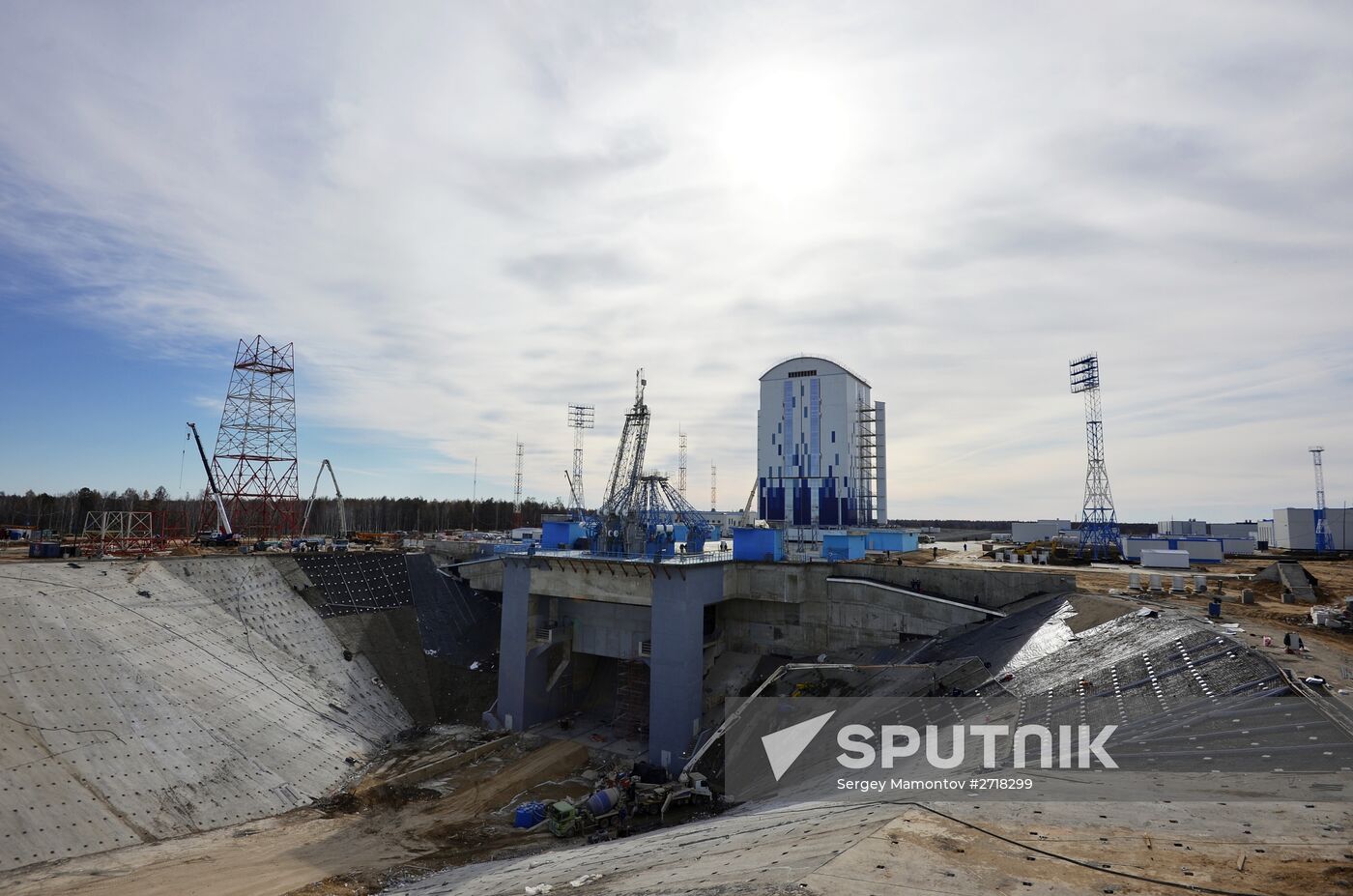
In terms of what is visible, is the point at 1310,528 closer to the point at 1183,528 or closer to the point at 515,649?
the point at 1183,528

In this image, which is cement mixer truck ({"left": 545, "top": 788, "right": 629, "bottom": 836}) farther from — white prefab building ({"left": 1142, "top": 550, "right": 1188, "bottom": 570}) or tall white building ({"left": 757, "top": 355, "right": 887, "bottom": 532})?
tall white building ({"left": 757, "top": 355, "right": 887, "bottom": 532})

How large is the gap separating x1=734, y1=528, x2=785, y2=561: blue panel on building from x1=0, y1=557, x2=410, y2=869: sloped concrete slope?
22467 millimetres

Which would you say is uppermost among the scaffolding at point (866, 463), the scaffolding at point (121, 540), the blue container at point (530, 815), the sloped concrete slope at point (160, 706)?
the scaffolding at point (866, 463)

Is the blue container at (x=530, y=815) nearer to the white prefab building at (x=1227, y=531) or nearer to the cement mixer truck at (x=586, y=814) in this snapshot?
the cement mixer truck at (x=586, y=814)

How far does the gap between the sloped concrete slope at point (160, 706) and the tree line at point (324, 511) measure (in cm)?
5983

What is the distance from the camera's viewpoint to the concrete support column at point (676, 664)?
35031 mm

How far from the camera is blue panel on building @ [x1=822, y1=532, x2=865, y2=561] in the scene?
46094 mm

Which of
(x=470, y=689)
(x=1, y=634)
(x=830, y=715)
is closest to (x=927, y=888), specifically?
(x=830, y=715)

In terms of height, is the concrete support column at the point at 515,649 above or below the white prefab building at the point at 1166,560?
below

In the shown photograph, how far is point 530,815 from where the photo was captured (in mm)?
26219

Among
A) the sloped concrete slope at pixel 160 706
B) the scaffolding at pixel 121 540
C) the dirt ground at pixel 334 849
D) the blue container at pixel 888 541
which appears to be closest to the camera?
the dirt ground at pixel 334 849

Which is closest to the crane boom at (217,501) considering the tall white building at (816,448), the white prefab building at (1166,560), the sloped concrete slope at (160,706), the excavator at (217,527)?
the excavator at (217,527)

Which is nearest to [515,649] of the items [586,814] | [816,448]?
[586,814]

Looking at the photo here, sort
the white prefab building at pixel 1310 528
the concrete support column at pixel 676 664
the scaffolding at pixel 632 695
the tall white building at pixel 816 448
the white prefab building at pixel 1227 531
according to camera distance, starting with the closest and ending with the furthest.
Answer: the concrete support column at pixel 676 664 < the scaffolding at pixel 632 695 < the white prefab building at pixel 1310 528 < the tall white building at pixel 816 448 < the white prefab building at pixel 1227 531
